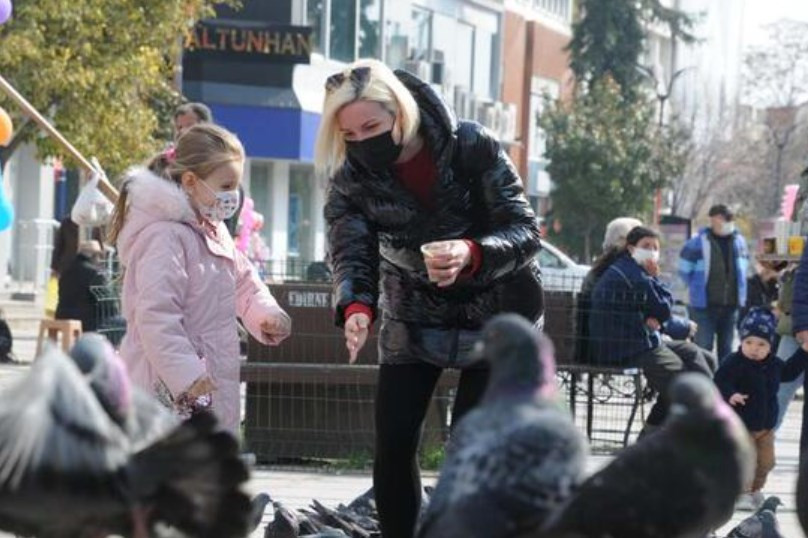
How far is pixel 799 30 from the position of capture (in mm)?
61219

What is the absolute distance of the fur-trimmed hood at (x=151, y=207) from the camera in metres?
7.16

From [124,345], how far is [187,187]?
61cm

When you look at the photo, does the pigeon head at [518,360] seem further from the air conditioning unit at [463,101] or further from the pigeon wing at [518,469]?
the air conditioning unit at [463,101]

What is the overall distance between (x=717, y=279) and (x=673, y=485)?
13890 millimetres

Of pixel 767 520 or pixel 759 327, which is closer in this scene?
pixel 767 520

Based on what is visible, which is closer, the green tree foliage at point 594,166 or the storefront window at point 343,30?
the storefront window at point 343,30

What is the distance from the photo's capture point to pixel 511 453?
4438 millimetres

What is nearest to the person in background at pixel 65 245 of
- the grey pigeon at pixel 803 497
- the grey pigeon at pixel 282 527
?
the grey pigeon at pixel 282 527

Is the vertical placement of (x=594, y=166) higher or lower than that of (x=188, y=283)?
higher

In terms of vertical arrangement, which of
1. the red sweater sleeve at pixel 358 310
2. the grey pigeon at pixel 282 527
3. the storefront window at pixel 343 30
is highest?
the storefront window at pixel 343 30

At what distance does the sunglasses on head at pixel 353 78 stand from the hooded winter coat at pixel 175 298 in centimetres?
81

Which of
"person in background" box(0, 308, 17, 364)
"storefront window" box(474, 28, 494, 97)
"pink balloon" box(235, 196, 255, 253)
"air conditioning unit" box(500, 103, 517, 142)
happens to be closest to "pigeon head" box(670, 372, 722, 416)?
"pink balloon" box(235, 196, 255, 253)

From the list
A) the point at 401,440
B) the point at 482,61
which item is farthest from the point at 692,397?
the point at 482,61

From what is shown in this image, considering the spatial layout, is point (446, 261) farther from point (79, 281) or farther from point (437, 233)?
point (79, 281)
